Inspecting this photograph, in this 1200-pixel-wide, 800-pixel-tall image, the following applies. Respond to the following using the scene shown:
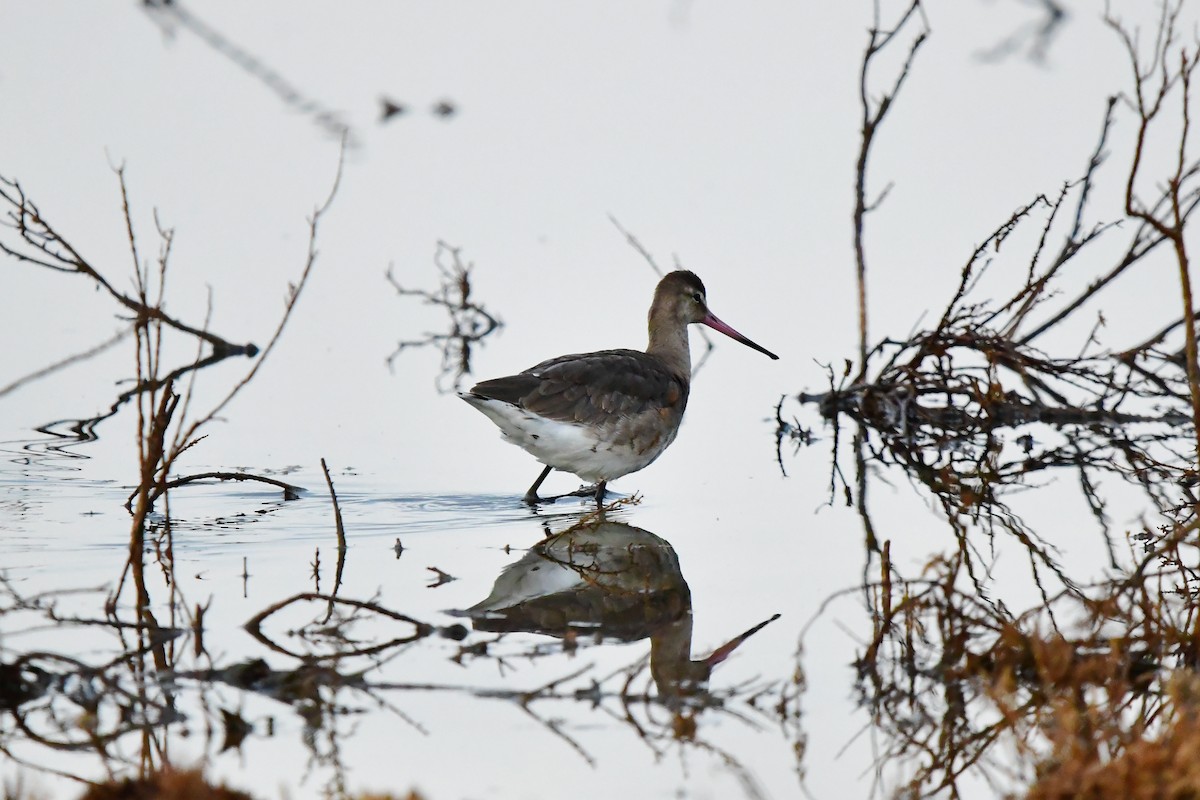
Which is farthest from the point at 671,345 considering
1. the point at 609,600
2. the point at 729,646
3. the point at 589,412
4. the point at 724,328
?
the point at 729,646

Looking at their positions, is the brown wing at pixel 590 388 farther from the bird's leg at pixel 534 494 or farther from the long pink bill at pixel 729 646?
the long pink bill at pixel 729 646

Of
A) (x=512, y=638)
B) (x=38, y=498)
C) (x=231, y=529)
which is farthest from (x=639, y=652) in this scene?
(x=38, y=498)

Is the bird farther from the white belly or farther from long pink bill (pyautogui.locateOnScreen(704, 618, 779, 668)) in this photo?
long pink bill (pyautogui.locateOnScreen(704, 618, 779, 668))

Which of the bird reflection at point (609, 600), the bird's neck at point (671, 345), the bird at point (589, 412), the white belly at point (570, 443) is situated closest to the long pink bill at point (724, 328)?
the bird's neck at point (671, 345)

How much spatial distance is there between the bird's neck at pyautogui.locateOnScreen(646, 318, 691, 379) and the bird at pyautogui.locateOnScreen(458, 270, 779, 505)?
83 cm

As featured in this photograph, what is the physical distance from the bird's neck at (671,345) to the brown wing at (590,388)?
0.90 m

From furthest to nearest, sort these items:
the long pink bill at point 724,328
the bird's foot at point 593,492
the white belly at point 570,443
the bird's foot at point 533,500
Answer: the long pink bill at point 724,328
the bird's foot at point 593,492
the bird's foot at point 533,500
the white belly at point 570,443

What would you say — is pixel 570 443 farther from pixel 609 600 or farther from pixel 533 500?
pixel 609 600

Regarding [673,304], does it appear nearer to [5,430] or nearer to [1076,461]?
[1076,461]

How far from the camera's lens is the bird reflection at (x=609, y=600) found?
16.7ft

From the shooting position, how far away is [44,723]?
166 inches

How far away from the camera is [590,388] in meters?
8.09

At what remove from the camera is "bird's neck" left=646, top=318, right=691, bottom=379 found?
9617 mm

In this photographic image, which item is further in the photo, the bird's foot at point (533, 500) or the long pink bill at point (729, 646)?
the bird's foot at point (533, 500)
